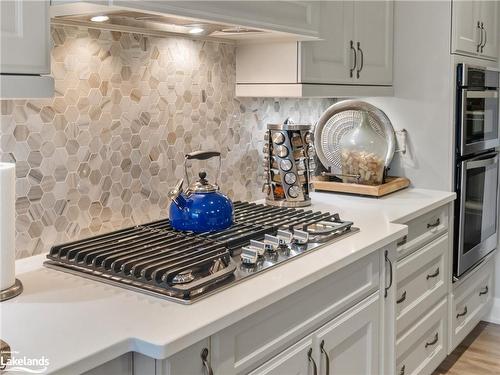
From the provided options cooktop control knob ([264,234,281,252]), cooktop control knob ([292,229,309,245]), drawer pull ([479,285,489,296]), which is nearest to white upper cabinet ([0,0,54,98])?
cooktop control knob ([264,234,281,252])

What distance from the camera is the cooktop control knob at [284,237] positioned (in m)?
1.84

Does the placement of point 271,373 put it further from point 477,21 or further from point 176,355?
point 477,21

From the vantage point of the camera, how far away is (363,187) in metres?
2.78

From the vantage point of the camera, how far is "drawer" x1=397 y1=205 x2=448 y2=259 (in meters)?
2.43

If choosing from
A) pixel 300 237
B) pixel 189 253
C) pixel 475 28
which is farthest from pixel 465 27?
pixel 189 253

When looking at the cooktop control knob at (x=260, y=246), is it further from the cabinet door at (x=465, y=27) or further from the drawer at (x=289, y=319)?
the cabinet door at (x=465, y=27)

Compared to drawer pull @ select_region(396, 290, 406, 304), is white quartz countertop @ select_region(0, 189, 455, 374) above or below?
above

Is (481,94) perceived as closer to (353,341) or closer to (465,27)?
(465,27)

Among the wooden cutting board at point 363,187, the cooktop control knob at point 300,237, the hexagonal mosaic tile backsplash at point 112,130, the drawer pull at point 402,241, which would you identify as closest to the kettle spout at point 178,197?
the hexagonal mosaic tile backsplash at point 112,130

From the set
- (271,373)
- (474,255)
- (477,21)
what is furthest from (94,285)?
(477,21)

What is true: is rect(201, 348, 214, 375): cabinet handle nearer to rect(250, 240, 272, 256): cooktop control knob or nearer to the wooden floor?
rect(250, 240, 272, 256): cooktop control knob

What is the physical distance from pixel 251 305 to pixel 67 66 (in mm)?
962

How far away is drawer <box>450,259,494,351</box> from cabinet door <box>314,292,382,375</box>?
113 cm

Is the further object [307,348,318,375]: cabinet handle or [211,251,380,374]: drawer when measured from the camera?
[307,348,318,375]: cabinet handle
